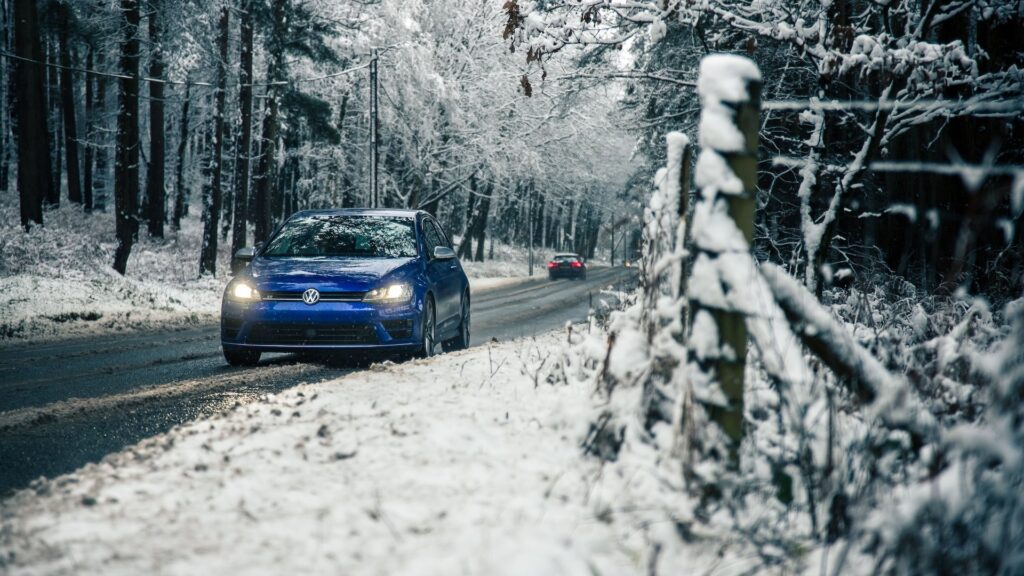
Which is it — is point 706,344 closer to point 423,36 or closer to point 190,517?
point 190,517

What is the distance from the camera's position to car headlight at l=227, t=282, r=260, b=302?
7488 mm

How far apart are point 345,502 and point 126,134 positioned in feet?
62.9

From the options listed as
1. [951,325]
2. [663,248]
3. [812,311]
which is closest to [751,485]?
[812,311]

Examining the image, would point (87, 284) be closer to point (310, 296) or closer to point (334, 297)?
point (310, 296)

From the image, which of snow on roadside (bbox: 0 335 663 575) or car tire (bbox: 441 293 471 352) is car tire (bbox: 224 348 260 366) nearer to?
car tire (bbox: 441 293 471 352)

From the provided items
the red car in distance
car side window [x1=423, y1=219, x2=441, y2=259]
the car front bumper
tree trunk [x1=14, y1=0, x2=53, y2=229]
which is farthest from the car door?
the red car in distance

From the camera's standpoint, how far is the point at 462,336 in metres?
10.1

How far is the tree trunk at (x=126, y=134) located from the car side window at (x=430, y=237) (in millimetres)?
11732

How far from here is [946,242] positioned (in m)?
9.65

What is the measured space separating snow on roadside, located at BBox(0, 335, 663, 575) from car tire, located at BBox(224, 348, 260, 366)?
378 cm

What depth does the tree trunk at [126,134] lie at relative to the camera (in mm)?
18094

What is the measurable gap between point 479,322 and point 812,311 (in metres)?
11.9

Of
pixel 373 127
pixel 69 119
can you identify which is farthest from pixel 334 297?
pixel 69 119

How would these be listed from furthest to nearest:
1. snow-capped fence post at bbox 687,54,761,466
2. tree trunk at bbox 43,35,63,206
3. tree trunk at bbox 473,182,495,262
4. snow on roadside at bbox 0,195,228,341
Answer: tree trunk at bbox 473,182,495,262, tree trunk at bbox 43,35,63,206, snow on roadside at bbox 0,195,228,341, snow-capped fence post at bbox 687,54,761,466
